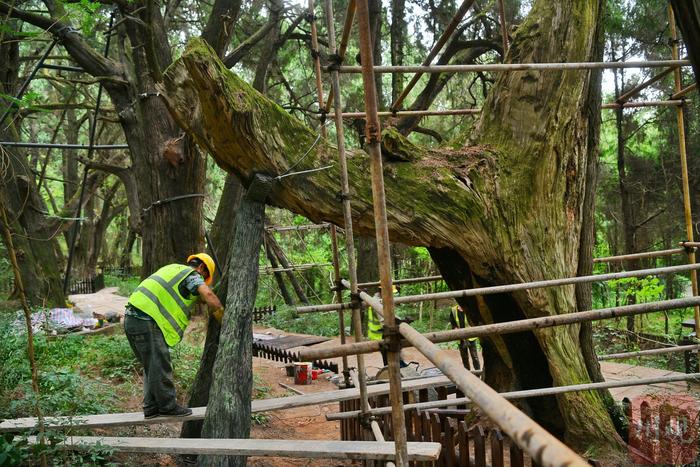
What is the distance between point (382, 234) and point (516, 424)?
1470 millimetres

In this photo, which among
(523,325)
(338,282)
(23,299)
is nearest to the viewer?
(523,325)

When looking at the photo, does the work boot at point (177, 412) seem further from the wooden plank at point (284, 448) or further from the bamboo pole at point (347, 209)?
the bamboo pole at point (347, 209)

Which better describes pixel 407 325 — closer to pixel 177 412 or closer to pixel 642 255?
pixel 177 412

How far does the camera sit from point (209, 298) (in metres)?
4.39

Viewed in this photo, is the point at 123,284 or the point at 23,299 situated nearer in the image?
the point at 23,299

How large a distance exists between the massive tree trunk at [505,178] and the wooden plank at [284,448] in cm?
166

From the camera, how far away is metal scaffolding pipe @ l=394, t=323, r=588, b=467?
3.23 ft

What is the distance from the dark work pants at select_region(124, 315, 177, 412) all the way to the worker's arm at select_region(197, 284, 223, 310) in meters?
0.57

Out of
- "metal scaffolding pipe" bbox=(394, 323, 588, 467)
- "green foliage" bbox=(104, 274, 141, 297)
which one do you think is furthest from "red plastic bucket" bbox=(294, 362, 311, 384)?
"green foliage" bbox=(104, 274, 141, 297)

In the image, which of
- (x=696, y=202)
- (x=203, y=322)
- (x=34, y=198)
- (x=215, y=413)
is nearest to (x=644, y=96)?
(x=696, y=202)

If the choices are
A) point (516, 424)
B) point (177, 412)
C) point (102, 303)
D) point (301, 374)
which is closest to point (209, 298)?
point (177, 412)

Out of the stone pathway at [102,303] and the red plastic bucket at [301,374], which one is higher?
the stone pathway at [102,303]

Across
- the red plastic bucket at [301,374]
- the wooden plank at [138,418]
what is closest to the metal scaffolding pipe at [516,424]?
the wooden plank at [138,418]

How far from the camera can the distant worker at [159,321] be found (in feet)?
15.0
